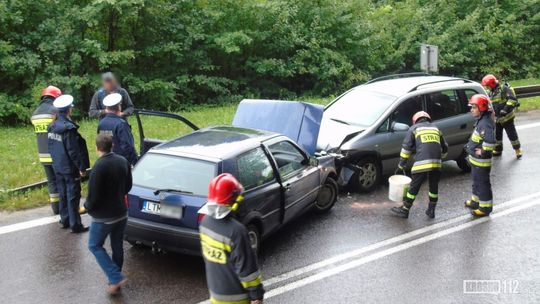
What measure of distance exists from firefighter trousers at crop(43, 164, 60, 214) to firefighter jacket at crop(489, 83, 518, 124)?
8611 mm

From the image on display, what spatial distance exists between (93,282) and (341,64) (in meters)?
14.1

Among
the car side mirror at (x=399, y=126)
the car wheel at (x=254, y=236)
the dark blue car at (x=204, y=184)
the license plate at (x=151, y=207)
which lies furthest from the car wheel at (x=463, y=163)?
the license plate at (x=151, y=207)

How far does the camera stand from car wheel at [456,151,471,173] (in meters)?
11.2

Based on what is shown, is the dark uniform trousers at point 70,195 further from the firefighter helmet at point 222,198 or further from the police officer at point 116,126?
the firefighter helmet at point 222,198

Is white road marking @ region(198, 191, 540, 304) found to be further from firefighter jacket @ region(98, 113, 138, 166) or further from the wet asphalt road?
firefighter jacket @ region(98, 113, 138, 166)

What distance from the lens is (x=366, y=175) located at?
9.89m

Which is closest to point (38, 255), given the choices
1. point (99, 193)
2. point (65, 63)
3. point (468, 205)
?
point (99, 193)

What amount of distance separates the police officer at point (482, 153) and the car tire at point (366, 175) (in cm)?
168

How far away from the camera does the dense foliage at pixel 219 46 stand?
15391mm

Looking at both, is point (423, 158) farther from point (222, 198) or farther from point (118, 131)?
point (222, 198)

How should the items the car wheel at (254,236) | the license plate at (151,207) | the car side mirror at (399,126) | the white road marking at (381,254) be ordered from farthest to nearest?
the car side mirror at (399,126)
the car wheel at (254,236)
the license plate at (151,207)
the white road marking at (381,254)

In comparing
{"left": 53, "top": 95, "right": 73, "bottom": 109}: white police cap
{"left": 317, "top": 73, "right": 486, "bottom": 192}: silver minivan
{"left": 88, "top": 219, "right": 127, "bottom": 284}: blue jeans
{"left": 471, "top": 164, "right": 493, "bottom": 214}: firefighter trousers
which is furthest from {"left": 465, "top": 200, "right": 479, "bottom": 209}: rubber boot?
{"left": 53, "top": 95, "right": 73, "bottom": 109}: white police cap

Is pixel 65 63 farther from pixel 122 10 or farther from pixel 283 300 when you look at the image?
pixel 283 300

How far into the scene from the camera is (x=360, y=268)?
7.10m
